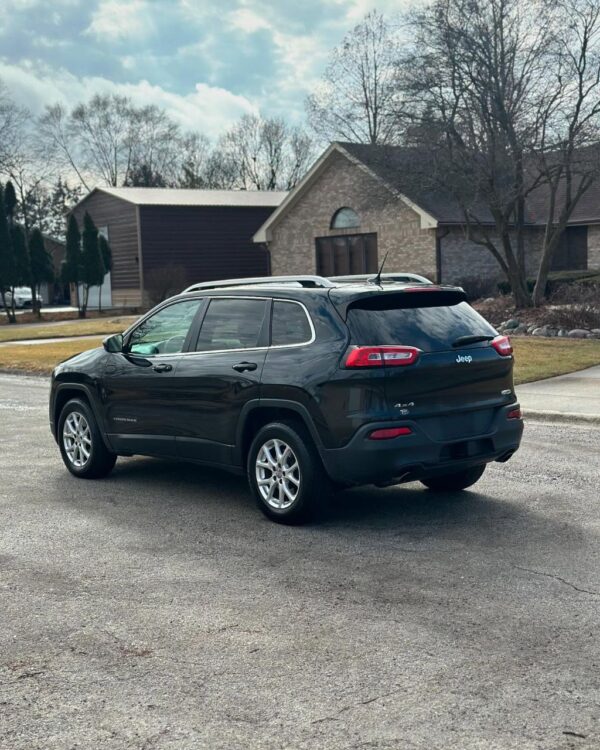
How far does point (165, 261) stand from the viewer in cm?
5303

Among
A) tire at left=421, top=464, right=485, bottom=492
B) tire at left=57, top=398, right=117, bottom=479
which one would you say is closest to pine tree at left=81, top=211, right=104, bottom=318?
tire at left=57, top=398, right=117, bottom=479

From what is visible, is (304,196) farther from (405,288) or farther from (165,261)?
(405,288)

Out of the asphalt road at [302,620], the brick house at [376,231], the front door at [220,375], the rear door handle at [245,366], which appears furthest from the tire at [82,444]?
the brick house at [376,231]

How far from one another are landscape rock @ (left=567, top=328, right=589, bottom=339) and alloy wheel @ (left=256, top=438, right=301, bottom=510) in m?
16.8

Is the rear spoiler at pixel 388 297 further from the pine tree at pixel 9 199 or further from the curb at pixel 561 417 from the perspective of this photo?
the pine tree at pixel 9 199

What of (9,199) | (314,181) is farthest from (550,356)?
(9,199)

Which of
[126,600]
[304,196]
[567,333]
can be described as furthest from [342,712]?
[304,196]

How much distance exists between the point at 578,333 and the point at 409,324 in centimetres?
1672

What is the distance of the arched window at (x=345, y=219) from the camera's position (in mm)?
42438

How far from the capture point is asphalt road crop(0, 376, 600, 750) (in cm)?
427

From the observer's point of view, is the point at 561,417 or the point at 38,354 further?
the point at 38,354

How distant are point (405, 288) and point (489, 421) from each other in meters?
1.18

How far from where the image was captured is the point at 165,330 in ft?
29.8

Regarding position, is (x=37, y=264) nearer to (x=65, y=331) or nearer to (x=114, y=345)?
(x=65, y=331)
